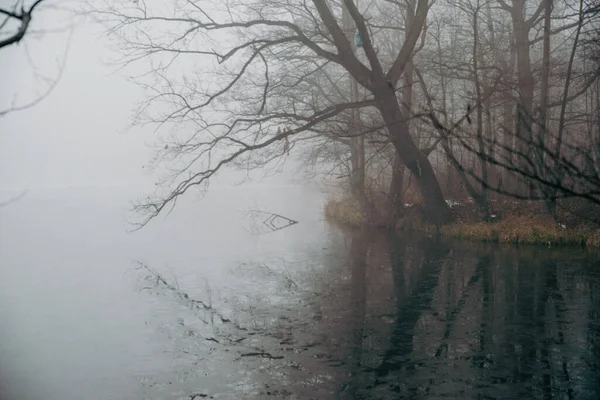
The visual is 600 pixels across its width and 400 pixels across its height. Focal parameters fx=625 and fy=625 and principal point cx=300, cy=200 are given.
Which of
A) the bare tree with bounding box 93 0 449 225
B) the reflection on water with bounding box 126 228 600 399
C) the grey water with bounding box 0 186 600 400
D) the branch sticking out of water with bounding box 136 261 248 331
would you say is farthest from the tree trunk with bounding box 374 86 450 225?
the branch sticking out of water with bounding box 136 261 248 331

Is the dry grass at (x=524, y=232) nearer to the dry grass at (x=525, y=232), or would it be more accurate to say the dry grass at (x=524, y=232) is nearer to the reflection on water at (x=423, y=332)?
the dry grass at (x=525, y=232)

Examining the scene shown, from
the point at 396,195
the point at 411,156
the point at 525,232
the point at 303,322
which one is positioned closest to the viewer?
the point at 303,322

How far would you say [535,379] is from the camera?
727 centimetres

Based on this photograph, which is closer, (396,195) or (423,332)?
(423,332)

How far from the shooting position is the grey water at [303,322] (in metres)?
7.48

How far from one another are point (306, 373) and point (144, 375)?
6.87 feet

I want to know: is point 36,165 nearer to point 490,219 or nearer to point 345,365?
point 490,219

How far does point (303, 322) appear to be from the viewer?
10.4 meters

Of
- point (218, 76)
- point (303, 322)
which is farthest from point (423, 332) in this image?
point (218, 76)

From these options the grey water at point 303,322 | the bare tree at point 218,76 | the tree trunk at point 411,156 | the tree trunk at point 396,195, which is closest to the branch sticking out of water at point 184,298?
the grey water at point 303,322

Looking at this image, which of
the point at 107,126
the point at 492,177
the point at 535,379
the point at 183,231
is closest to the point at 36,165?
the point at 107,126

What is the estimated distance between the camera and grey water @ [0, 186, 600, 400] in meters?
7.48

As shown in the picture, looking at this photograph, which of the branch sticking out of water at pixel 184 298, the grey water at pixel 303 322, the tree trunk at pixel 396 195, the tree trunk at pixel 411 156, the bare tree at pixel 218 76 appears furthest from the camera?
the tree trunk at pixel 396 195

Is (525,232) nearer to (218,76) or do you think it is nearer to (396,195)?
(396,195)
